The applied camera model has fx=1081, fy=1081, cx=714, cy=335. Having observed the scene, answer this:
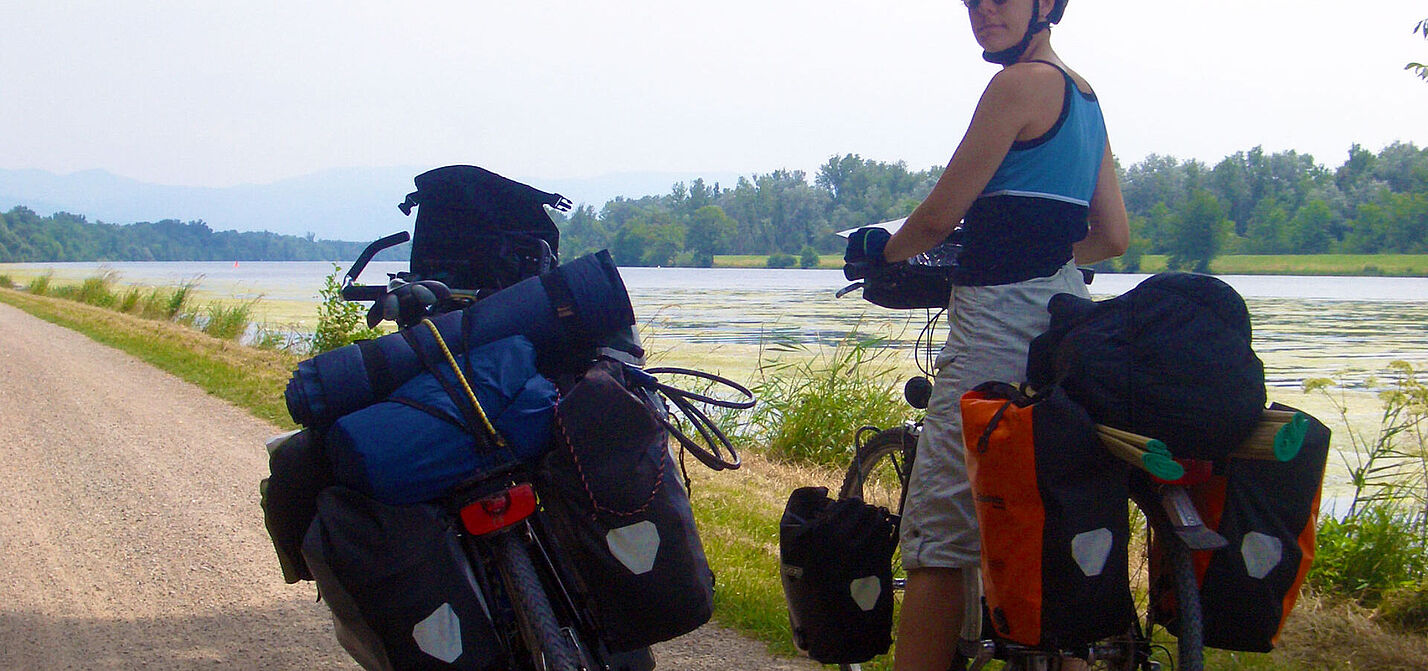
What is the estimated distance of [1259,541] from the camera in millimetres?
1990

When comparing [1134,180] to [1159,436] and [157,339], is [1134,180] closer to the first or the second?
[1159,436]

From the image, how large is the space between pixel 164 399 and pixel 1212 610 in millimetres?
9334

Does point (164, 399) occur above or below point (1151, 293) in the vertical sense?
below

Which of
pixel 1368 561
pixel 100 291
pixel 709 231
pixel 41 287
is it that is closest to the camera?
pixel 1368 561

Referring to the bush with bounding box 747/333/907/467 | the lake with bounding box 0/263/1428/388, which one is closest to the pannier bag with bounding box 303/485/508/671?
the lake with bounding box 0/263/1428/388

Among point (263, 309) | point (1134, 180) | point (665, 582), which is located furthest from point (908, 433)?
point (263, 309)

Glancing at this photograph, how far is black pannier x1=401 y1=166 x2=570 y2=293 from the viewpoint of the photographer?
114 inches

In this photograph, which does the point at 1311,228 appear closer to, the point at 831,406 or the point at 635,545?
the point at 831,406

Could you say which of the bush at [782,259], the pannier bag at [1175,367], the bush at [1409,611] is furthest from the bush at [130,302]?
the pannier bag at [1175,367]

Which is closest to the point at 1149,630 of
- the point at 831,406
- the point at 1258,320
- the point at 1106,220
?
the point at 1106,220

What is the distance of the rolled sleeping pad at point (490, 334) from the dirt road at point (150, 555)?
1.55 m

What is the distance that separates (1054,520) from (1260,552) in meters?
0.39

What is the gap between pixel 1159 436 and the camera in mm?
1948

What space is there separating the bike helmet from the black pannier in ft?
4.05
